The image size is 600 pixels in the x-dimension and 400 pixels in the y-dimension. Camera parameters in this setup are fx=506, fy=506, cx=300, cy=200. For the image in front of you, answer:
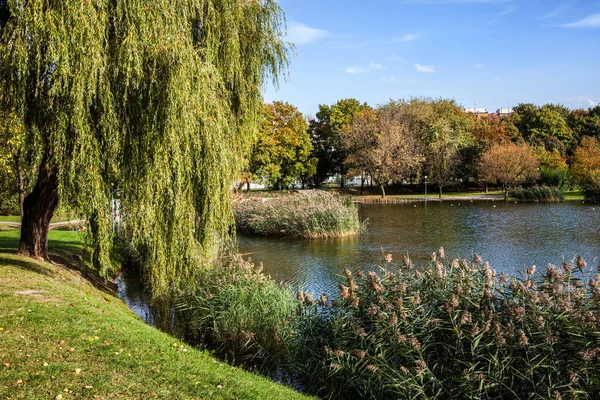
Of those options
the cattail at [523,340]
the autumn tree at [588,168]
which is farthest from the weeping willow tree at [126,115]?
the autumn tree at [588,168]

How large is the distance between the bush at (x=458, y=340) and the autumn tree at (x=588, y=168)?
115 feet

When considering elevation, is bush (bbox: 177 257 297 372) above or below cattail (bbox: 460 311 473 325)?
below

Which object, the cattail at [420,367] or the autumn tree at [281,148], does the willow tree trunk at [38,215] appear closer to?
the cattail at [420,367]

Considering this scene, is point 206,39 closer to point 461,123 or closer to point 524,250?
point 524,250

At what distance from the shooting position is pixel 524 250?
666 inches

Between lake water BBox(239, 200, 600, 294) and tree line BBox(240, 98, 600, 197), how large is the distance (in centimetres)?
1382

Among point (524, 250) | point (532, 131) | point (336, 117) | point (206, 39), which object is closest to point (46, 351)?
point (206, 39)

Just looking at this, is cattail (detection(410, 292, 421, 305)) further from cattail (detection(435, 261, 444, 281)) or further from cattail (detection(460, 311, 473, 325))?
cattail (detection(460, 311, 473, 325))

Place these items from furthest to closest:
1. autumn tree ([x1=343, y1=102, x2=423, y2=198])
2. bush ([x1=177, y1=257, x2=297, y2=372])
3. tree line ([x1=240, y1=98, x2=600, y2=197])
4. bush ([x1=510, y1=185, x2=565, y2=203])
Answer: autumn tree ([x1=343, y1=102, x2=423, y2=198]), tree line ([x1=240, y1=98, x2=600, y2=197]), bush ([x1=510, y1=185, x2=565, y2=203]), bush ([x1=177, y1=257, x2=297, y2=372])

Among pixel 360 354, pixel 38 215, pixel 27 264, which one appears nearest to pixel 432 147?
pixel 38 215

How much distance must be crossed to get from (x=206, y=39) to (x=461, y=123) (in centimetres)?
4160

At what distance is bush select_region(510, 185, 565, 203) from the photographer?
126 feet

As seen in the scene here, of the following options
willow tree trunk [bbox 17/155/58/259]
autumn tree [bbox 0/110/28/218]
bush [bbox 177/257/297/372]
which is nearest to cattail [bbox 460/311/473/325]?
bush [bbox 177/257/297/372]

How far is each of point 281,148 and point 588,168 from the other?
2523 centimetres
